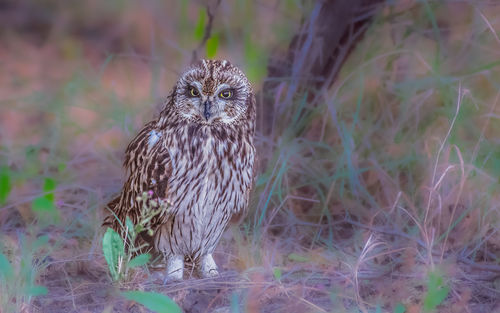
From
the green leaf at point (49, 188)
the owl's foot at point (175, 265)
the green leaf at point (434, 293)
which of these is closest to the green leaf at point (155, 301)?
the owl's foot at point (175, 265)

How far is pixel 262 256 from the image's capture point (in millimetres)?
3312

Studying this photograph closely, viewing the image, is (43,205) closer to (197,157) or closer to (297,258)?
(197,157)

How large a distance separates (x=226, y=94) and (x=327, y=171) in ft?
3.88

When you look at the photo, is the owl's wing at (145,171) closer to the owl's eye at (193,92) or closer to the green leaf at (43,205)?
the owl's eye at (193,92)

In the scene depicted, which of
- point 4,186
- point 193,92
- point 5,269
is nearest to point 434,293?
point 193,92

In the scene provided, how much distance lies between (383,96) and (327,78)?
1.06 feet

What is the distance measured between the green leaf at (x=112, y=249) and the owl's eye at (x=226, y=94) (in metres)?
0.67

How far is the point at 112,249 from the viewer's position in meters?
2.86

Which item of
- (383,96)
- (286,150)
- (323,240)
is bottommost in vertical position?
(323,240)

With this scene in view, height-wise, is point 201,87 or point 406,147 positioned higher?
point 201,87

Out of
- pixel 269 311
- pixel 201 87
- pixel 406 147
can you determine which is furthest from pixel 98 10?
pixel 269 311

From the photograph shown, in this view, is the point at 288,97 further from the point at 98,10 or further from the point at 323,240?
the point at 98,10

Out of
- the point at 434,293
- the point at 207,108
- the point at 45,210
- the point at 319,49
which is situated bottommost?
the point at 45,210

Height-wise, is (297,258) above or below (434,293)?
below
